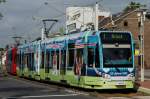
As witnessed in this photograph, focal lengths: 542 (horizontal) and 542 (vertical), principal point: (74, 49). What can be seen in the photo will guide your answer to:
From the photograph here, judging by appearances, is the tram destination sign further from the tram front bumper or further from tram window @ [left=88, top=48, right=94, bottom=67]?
the tram front bumper

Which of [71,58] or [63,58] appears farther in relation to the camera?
[63,58]

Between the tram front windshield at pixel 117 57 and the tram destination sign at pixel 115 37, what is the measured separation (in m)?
0.44

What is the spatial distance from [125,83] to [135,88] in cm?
210

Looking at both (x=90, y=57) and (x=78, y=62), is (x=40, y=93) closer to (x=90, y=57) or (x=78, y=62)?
(x=78, y=62)

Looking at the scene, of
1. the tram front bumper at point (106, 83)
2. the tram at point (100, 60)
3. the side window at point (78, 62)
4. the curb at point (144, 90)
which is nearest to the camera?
the tram front bumper at point (106, 83)

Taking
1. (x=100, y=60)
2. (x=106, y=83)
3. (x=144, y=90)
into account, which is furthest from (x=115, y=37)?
(x=144, y=90)

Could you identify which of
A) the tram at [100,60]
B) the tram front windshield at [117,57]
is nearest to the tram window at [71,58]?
the tram at [100,60]

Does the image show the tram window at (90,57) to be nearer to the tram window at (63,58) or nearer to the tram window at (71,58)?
the tram window at (71,58)

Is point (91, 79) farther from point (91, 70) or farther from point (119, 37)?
point (119, 37)

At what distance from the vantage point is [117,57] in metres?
27.5

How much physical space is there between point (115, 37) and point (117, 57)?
1082 millimetres

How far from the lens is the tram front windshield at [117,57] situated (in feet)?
89.6

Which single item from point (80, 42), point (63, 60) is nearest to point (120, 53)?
point (80, 42)

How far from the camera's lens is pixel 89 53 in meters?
27.9
